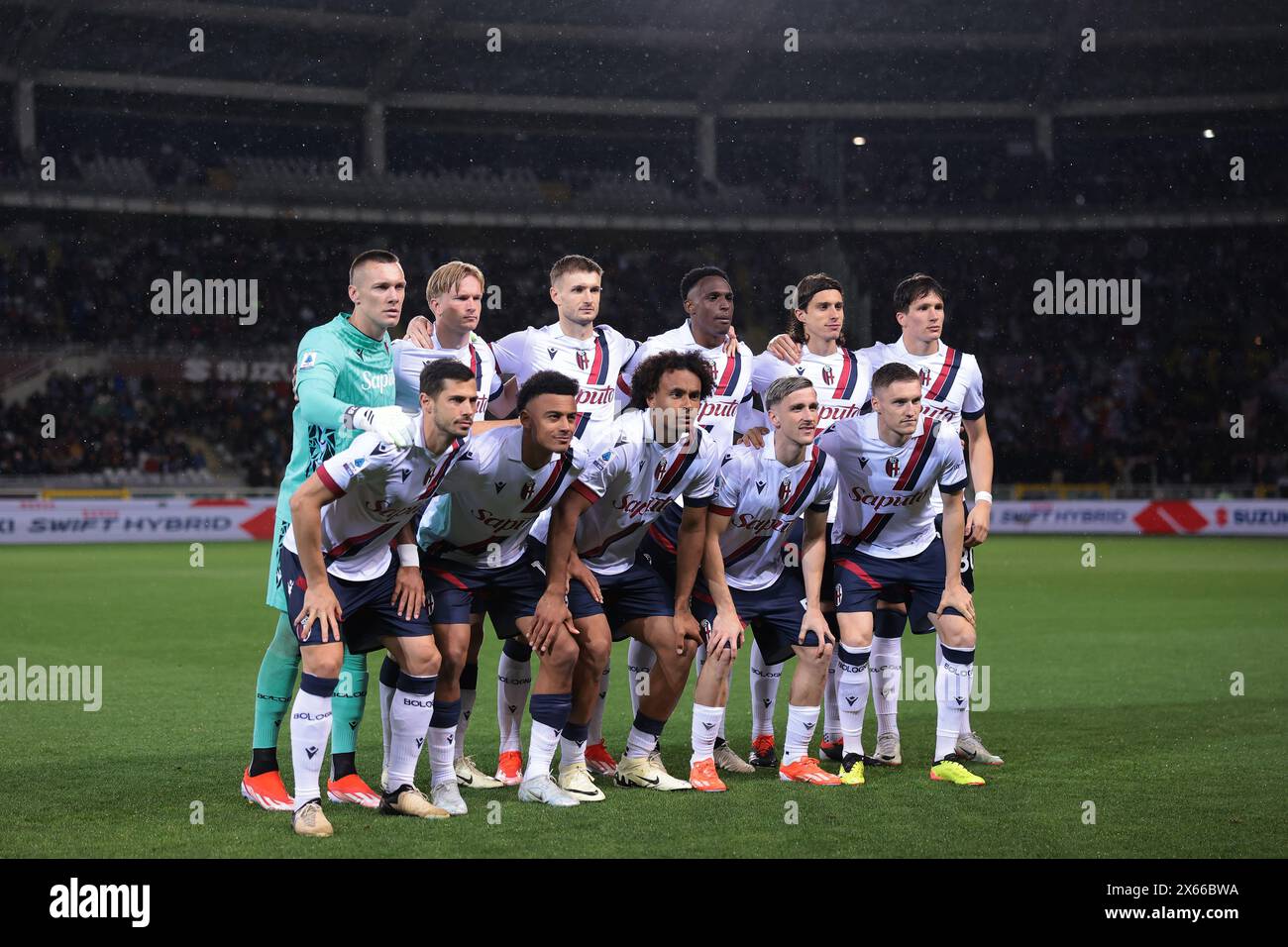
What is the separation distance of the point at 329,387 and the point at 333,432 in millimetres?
208

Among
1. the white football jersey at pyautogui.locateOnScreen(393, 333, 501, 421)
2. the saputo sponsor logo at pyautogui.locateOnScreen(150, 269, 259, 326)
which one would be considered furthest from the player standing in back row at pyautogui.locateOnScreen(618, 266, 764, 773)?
the saputo sponsor logo at pyautogui.locateOnScreen(150, 269, 259, 326)

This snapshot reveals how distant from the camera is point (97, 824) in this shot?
5734 millimetres

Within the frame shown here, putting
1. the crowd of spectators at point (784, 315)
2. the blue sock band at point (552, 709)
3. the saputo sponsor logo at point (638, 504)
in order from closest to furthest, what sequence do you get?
the blue sock band at point (552, 709), the saputo sponsor logo at point (638, 504), the crowd of spectators at point (784, 315)

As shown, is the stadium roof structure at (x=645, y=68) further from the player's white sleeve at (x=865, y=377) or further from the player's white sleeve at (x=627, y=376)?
the player's white sleeve at (x=627, y=376)

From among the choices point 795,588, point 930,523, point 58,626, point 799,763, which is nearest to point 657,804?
point 799,763

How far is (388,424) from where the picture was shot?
5562 millimetres

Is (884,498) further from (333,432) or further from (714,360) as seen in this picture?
(333,432)

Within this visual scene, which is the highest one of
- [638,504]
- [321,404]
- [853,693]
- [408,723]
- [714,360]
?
[714,360]

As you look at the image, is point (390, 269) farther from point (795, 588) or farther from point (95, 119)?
point (95, 119)

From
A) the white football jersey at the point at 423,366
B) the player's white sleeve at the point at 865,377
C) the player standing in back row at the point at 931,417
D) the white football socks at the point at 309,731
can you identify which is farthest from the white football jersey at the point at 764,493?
the white football socks at the point at 309,731

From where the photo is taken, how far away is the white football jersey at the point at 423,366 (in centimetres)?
678

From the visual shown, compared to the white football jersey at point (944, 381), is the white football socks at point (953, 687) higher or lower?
lower

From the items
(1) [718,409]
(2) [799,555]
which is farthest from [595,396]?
(2) [799,555]

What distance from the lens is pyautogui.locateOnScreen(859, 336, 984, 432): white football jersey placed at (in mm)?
7602
